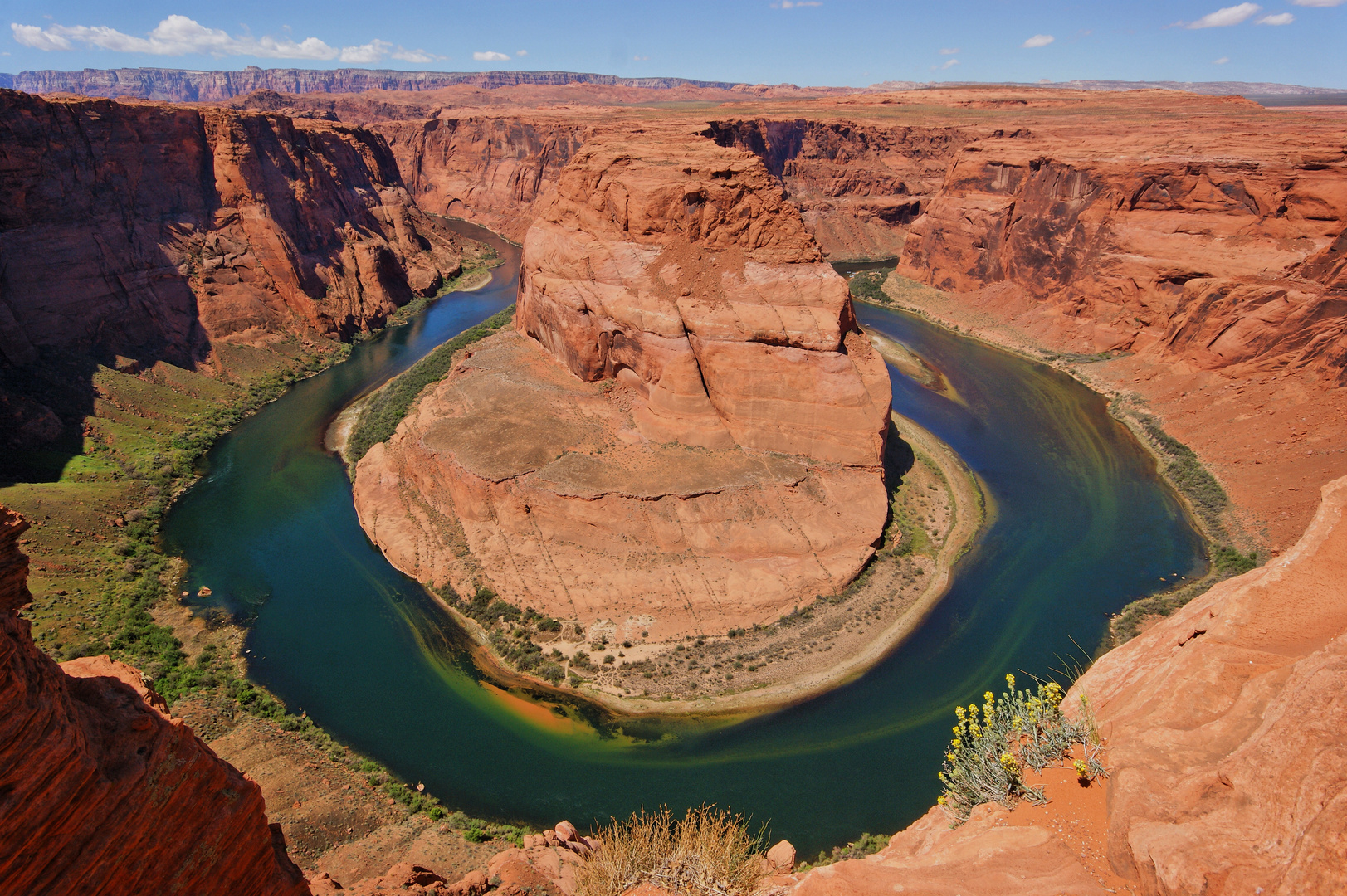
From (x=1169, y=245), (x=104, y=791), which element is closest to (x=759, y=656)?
(x=104, y=791)

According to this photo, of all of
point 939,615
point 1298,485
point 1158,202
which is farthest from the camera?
point 1158,202

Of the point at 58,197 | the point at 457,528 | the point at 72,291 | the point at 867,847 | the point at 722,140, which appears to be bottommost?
the point at 867,847

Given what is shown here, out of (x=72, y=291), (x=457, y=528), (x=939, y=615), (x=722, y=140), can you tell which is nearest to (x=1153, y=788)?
(x=939, y=615)

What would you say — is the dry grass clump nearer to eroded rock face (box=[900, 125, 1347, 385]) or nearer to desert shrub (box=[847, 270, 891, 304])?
eroded rock face (box=[900, 125, 1347, 385])

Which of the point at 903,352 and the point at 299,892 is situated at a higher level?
the point at 903,352

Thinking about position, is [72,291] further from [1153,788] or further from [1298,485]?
[1298,485]

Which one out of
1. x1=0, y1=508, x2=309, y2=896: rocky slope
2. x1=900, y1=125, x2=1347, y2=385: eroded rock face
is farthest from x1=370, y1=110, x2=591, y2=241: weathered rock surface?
x1=0, y1=508, x2=309, y2=896: rocky slope

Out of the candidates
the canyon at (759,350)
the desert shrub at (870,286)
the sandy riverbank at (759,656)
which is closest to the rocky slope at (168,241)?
the canyon at (759,350)
